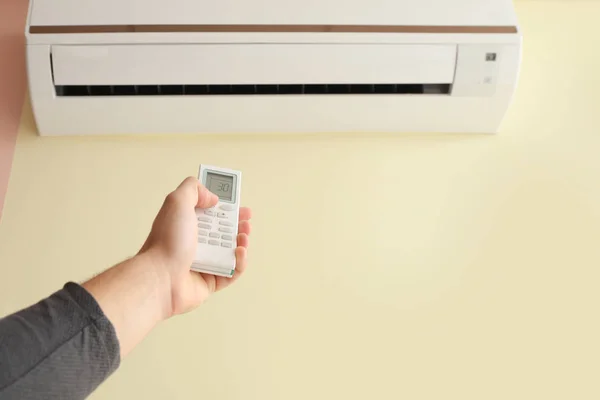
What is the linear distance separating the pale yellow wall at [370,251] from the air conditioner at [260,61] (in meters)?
0.08

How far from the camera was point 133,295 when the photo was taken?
114cm

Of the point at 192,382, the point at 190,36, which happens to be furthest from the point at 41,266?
the point at 190,36

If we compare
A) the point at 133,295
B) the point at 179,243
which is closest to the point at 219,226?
the point at 179,243

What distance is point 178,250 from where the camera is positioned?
4.27ft

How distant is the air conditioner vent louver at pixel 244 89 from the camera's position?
1997mm

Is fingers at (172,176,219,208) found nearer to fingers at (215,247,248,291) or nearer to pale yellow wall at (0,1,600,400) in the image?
fingers at (215,247,248,291)

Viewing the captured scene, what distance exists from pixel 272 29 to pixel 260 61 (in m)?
0.08

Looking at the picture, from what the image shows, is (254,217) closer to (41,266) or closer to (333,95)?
(333,95)

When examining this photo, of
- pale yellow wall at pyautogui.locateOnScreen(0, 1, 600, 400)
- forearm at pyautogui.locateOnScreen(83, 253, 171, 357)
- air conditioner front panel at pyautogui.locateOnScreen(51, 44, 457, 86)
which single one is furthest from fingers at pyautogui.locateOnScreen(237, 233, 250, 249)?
air conditioner front panel at pyautogui.locateOnScreen(51, 44, 457, 86)

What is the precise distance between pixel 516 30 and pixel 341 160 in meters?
0.51

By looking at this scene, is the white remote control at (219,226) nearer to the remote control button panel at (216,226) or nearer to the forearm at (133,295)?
the remote control button panel at (216,226)

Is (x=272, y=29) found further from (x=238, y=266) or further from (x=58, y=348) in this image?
(x=58, y=348)

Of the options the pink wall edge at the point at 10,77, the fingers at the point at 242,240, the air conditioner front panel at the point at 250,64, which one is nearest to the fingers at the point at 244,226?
the fingers at the point at 242,240

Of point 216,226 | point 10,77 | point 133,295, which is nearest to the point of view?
point 133,295
